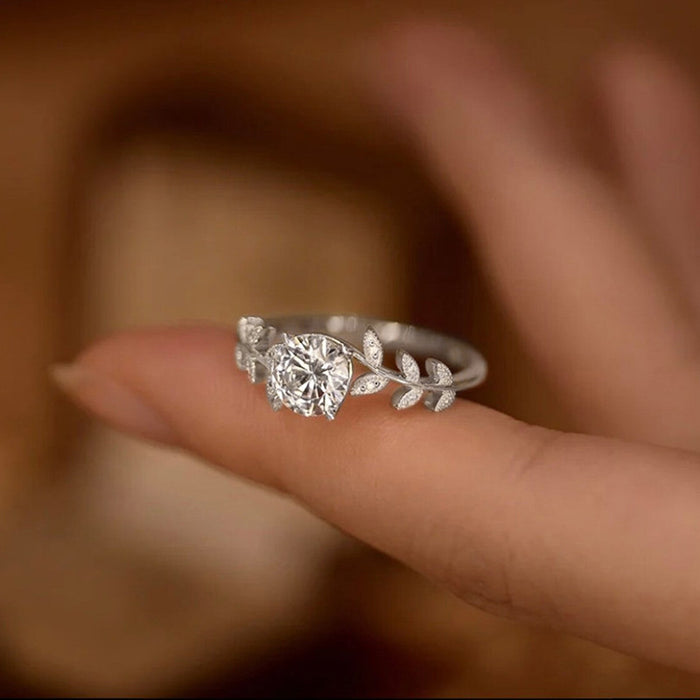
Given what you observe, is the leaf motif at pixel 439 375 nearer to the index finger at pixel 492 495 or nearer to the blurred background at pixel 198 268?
the index finger at pixel 492 495

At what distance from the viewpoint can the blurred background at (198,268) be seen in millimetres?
1003

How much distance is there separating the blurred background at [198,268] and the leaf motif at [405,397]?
53cm

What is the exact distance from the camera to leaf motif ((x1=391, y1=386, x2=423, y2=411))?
0.49 m

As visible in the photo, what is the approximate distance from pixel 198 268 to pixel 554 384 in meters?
0.56

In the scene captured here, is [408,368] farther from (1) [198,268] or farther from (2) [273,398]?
(1) [198,268]

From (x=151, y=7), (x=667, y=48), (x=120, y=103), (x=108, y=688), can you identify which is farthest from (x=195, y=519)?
(x=667, y=48)

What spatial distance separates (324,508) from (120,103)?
0.79 meters

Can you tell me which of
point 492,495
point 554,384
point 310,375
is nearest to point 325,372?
point 310,375

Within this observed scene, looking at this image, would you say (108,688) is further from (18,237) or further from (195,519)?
(18,237)

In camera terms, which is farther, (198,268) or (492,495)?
(198,268)

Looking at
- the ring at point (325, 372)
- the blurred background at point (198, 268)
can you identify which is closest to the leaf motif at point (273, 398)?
the ring at point (325, 372)

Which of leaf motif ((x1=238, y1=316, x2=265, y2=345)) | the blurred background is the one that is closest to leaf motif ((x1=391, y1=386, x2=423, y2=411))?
leaf motif ((x1=238, y1=316, x2=265, y2=345))

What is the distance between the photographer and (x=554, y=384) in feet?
2.42

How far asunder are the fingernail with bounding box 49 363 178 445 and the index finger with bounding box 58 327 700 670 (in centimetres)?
3
